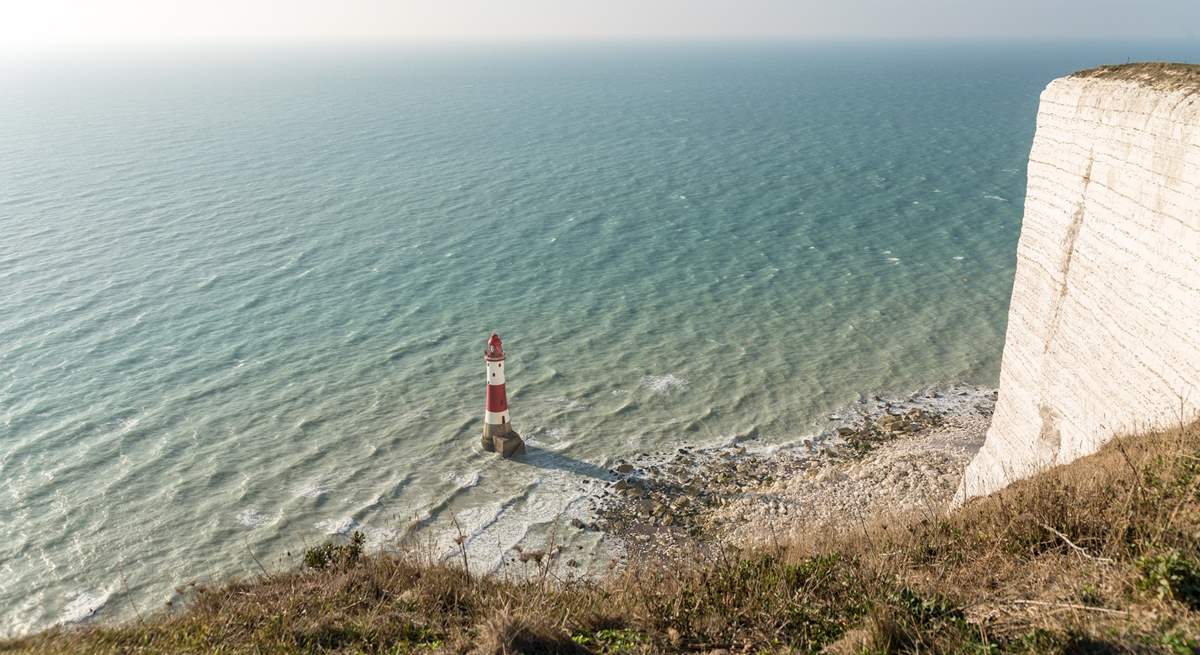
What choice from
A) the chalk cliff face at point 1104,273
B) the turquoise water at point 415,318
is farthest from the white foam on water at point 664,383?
the chalk cliff face at point 1104,273

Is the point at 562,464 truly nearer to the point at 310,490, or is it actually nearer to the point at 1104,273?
the point at 310,490

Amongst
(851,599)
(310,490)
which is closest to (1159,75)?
(851,599)

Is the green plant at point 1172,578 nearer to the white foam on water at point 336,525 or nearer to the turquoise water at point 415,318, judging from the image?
the turquoise water at point 415,318

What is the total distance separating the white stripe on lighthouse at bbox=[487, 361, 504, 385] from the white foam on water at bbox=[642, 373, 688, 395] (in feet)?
20.7

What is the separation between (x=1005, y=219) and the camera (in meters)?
42.0

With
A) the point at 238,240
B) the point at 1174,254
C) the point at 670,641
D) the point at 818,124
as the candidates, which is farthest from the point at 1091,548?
the point at 818,124

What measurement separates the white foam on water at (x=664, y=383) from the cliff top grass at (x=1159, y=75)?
1476cm

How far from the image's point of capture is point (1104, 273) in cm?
1268

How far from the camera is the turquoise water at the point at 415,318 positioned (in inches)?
758

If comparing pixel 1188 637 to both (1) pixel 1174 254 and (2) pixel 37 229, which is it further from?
(2) pixel 37 229

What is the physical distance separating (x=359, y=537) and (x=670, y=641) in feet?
17.3

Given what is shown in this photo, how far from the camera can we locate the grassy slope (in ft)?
20.3

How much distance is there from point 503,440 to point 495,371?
2071mm

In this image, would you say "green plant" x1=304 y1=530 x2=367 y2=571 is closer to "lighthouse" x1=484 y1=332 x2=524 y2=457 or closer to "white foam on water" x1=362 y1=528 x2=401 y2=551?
"white foam on water" x1=362 y1=528 x2=401 y2=551
